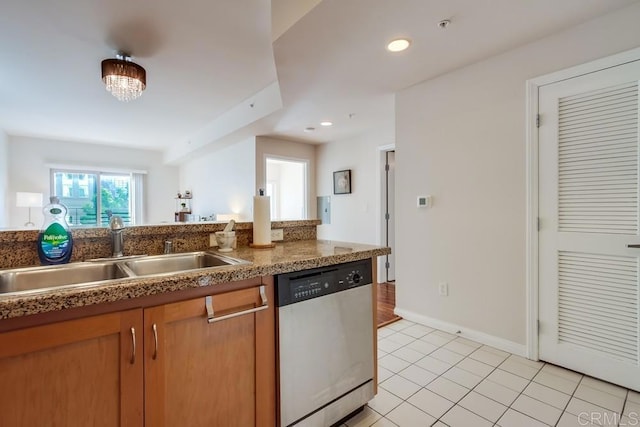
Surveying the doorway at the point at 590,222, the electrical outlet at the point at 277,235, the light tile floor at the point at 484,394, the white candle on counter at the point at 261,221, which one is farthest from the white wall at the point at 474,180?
the white candle on counter at the point at 261,221

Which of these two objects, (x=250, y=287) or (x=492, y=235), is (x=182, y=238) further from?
(x=492, y=235)

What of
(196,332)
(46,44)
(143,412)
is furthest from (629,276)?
(46,44)

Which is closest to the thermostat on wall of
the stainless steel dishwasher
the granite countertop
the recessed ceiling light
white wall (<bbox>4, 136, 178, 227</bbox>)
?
the recessed ceiling light

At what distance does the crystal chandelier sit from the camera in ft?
8.07

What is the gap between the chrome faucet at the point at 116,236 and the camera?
1.37 meters

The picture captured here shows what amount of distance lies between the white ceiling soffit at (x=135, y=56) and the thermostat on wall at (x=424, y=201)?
6.30 ft

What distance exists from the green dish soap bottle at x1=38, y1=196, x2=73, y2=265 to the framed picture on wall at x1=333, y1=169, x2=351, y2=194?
3.91 metres

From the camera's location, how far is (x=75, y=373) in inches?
33.7

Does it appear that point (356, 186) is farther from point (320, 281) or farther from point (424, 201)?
point (320, 281)

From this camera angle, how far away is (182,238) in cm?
163

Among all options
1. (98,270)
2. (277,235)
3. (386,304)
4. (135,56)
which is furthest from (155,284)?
(386,304)

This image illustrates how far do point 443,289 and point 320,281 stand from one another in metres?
1.72

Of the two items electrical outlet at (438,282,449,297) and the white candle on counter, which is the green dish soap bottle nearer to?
the white candle on counter

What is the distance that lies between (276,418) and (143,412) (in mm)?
552
